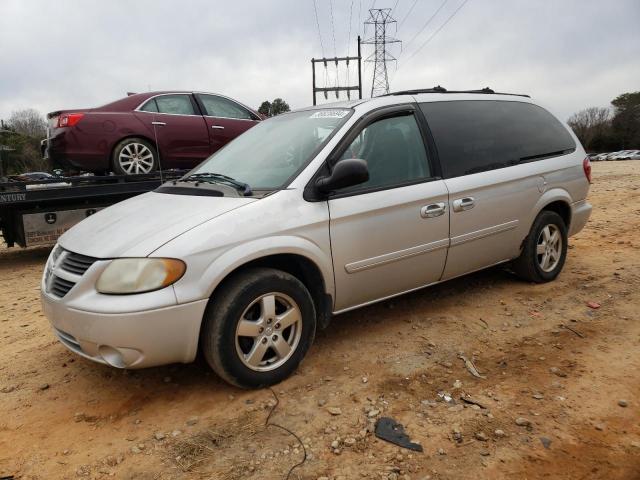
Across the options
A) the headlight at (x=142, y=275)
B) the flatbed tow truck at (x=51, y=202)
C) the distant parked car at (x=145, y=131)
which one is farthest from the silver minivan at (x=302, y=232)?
the distant parked car at (x=145, y=131)

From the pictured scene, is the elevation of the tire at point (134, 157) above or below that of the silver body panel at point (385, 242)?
above

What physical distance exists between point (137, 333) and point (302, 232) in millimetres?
1074

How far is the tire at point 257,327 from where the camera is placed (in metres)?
2.79

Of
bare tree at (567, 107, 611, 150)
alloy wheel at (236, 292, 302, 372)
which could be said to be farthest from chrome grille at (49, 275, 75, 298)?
bare tree at (567, 107, 611, 150)

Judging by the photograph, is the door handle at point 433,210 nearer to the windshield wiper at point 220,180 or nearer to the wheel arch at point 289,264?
the wheel arch at point 289,264

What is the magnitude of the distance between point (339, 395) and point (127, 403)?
1.23 meters

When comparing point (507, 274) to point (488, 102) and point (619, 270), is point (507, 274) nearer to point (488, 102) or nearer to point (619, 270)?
point (619, 270)

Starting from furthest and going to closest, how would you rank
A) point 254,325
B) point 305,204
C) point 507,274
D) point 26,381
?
point 507,274 → point 26,381 → point 305,204 → point 254,325

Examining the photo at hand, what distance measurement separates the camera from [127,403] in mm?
2971

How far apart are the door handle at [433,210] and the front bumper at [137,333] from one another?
66.5 inches

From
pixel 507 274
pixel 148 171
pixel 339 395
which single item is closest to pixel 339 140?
pixel 339 395

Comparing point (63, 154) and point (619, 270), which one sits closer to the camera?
point (619, 270)

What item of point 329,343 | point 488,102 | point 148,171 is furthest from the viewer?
point 148,171

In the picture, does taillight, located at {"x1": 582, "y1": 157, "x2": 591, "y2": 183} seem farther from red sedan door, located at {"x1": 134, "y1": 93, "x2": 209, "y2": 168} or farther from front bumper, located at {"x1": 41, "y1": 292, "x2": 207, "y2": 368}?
red sedan door, located at {"x1": 134, "y1": 93, "x2": 209, "y2": 168}
